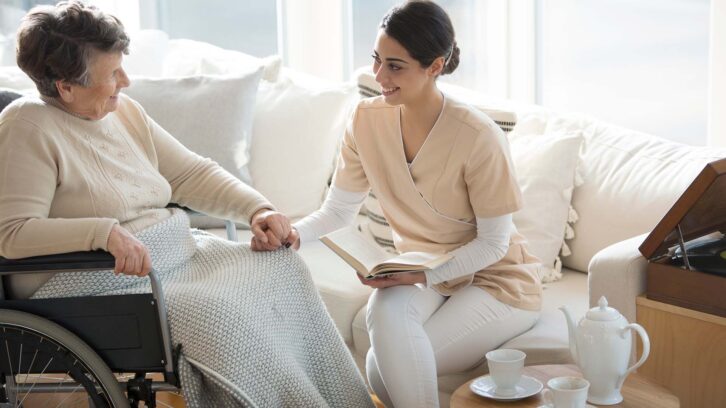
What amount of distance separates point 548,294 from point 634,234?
0.28 m

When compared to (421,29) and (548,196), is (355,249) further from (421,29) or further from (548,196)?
(548,196)

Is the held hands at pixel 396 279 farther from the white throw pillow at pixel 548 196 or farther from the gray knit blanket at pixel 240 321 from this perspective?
the white throw pillow at pixel 548 196

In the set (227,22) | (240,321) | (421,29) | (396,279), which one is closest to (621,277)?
(396,279)

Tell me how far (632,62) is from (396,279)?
156cm

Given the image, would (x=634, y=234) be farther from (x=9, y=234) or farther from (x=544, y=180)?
(x=9, y=234)

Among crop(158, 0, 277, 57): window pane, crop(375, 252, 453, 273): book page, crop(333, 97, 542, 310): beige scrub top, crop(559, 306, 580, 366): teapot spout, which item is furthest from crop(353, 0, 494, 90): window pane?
crop(559, 306, 580, 366): teapot spout

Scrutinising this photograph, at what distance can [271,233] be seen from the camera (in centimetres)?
211

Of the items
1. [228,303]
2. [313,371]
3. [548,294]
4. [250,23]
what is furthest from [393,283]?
[250,23]

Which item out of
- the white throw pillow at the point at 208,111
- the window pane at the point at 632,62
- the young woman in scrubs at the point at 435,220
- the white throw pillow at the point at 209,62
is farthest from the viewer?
the white throw pillow at the point at 209,62

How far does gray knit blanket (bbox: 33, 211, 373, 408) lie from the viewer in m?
1.83

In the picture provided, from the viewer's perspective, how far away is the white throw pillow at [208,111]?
123 inches

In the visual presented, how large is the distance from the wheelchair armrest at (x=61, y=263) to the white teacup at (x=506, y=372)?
0.74 metres

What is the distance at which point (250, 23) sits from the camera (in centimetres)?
466

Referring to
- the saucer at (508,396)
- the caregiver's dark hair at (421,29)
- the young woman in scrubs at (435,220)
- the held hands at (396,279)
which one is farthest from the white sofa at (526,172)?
the caregiver's dark hair at (421,29)
